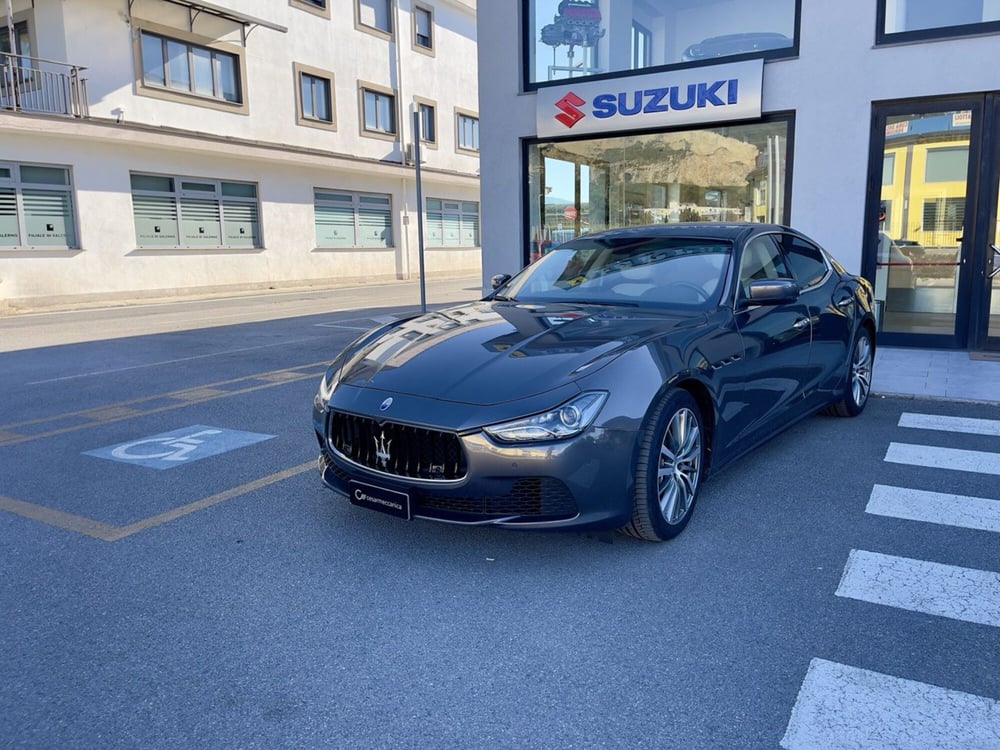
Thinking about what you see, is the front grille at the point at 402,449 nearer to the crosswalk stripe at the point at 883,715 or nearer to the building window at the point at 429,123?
the crosswalk stripe at the point at 883,715

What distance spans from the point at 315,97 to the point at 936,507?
2435cm

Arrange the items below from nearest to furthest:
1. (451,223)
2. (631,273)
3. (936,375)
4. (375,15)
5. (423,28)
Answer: (631,273) → (936,375) → (375,15) → (423,28) → (451,223)

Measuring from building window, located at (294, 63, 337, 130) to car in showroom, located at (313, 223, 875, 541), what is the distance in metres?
21.5

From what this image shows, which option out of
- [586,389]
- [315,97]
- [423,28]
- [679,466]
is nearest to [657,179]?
[679,466]

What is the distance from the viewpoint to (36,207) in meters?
17.8

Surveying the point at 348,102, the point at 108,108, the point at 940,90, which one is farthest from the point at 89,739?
the point at 348,102

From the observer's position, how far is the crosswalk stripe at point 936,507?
4.10 m

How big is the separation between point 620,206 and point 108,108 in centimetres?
1403

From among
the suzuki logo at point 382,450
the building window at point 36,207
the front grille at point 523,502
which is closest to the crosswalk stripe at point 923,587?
the front grille at point 523,502

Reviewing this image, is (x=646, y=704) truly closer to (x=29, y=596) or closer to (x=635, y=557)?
(x=635, y=557)

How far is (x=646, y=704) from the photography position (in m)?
2.57

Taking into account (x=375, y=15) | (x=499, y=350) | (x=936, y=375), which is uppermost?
(x=375, y=15)

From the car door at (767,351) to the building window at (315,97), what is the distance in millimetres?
21887

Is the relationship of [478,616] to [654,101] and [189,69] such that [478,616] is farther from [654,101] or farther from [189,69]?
[189,69]
